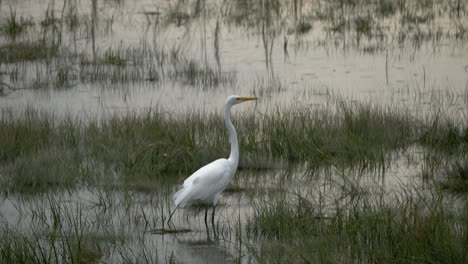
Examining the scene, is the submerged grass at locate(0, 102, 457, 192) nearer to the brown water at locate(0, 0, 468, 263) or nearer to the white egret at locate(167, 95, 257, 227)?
the brown water at locate(0, 0, 468, 263)

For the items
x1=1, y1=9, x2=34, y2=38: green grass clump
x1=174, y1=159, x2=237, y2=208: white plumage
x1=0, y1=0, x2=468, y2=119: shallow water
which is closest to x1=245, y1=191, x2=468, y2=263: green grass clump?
x1=174, y1=159, x2=237, y2=208: white plumage

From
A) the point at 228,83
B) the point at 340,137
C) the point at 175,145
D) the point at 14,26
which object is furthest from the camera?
the point at 14,26

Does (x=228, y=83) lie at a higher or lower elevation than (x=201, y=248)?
higher

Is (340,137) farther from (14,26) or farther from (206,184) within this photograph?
(14,26)

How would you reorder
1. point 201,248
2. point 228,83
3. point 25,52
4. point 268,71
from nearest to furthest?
point 201,248
point 228,83
point 268,71
point 25,52

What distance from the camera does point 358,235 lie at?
16.7 ft

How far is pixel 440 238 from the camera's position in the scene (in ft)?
14.9

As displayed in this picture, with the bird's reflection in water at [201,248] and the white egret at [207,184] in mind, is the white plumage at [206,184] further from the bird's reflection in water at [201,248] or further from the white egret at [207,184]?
the bird's reflection in water at [201,248]

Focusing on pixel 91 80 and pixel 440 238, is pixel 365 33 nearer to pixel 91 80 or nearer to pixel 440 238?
pixel 91 80

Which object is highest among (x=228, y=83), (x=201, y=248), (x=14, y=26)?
(x=14, y=26)

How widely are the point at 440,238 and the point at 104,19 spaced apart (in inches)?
463

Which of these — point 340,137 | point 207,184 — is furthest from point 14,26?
point 207,184

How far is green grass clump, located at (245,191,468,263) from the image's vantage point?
4.55m

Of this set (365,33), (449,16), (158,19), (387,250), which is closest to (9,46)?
(158,19)
